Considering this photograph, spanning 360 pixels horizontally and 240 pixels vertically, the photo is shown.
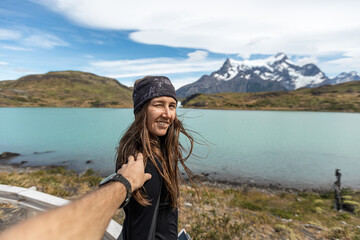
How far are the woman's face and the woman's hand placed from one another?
65 centimetres

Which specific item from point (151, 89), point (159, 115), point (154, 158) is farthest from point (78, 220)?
point (151, 89)

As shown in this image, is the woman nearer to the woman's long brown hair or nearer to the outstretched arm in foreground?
the woman's long brown hair

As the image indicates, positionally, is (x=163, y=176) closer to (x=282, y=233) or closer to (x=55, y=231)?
(x=55, y=231)

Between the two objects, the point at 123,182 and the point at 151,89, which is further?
the point at 151,89

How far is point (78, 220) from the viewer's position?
90 cm

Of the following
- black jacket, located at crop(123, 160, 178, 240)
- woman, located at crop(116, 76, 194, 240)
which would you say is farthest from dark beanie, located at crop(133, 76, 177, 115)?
black jacket, located at crop(123, 160, 178, 240)

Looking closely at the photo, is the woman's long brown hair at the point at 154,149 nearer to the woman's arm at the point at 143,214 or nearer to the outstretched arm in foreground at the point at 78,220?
the woman's arm at the point at 143,214

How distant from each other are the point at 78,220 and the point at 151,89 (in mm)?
1762

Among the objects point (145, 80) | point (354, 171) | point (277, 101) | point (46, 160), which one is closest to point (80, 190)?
point (145, 80)

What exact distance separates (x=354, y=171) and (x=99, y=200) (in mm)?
34089

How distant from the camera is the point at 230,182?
67.0ft

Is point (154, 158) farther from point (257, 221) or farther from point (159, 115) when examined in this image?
point (257, 221)

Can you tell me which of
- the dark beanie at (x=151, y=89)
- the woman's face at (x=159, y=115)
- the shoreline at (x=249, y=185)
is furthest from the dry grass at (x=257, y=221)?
the shoreline at (x=249, y=185)

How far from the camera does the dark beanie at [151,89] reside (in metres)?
2.42
